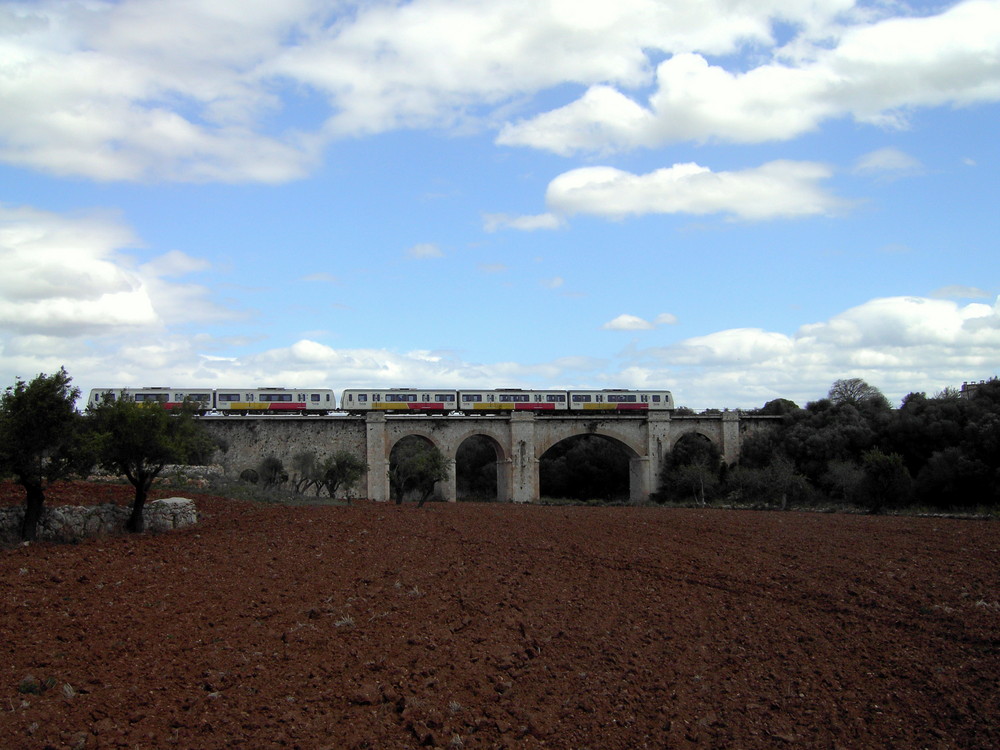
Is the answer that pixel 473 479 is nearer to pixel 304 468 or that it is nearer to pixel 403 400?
pixel 403 400

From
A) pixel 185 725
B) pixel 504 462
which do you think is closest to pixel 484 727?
pixel 185 725

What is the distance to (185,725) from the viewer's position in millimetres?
6125

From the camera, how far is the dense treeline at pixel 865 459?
93.2ft

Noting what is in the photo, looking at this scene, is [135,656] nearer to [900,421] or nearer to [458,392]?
[458,392]

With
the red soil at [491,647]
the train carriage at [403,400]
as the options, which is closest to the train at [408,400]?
the train carriage at [403,400]

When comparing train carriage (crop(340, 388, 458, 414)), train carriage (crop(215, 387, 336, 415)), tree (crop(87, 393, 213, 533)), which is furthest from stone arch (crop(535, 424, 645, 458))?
tree (crop(87, 393, 213, 533))

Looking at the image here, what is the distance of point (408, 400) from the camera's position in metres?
40.2

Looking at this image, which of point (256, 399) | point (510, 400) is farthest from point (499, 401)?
point (256, 399)

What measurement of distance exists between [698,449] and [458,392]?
1304 cm

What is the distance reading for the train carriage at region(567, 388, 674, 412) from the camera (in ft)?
143

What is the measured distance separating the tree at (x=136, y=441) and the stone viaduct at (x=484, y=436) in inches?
783

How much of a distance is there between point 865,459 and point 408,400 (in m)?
21.8

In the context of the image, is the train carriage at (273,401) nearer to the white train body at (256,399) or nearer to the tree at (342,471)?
the white train body at (256,399)

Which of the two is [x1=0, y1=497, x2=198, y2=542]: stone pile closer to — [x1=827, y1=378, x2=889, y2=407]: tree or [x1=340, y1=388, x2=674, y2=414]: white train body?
[x1=340, y1=388, x2=674, y2=414]: white train body
